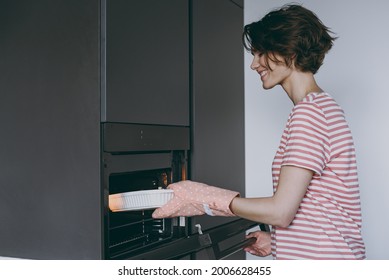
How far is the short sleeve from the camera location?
99 cm

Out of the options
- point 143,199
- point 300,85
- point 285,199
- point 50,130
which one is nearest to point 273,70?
point 300,85

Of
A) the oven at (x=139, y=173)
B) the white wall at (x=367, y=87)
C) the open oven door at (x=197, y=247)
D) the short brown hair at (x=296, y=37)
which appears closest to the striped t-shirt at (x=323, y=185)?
the short brown hair at (x=296, y=37)

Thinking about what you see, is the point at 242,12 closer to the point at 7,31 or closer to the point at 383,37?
the point at 383,37

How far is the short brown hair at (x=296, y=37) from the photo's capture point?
1.10 meters

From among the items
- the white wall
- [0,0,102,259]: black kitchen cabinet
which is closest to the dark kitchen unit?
[0,0,102,259]: black kitchen cabinet

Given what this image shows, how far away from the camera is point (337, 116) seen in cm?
104

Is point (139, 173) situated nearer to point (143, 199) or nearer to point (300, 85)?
point (143, 199)

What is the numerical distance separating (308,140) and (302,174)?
0.24ft

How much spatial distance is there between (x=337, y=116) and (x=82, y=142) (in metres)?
0.60

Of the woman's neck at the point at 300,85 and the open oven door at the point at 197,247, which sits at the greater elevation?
the woman's neck at the point at 300,85

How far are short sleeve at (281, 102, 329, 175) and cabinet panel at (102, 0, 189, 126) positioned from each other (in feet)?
1.43

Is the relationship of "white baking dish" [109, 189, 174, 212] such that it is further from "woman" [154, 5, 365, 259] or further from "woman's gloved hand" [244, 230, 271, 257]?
"woman's gloved hand" [244, 230, 271, 257]

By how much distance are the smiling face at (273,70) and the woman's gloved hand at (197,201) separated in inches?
11.4

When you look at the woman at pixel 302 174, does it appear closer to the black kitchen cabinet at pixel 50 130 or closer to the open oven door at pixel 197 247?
the open oven door at pixel 197 247
